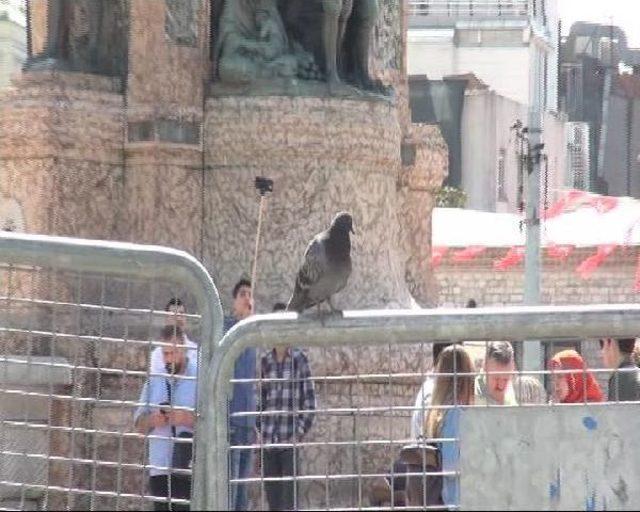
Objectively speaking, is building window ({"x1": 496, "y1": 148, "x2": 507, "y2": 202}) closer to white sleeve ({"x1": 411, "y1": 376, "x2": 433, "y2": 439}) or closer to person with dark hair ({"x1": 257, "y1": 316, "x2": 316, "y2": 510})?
person with dark hair ({"x1": 257, "y1": 316, "x2": 316, "y2": 510})

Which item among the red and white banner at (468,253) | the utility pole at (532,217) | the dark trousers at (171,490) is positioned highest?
the red and white banner at (468,253)

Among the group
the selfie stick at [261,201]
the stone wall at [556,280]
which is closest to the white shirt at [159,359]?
the selfie stick at [261,201]

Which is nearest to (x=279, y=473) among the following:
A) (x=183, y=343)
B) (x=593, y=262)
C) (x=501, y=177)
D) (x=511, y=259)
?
(x=183, y=343)

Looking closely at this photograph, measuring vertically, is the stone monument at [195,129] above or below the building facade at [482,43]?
below

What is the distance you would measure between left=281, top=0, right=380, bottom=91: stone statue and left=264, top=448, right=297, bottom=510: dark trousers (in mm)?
5235

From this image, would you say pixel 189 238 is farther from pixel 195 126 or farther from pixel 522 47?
pixel 522 47

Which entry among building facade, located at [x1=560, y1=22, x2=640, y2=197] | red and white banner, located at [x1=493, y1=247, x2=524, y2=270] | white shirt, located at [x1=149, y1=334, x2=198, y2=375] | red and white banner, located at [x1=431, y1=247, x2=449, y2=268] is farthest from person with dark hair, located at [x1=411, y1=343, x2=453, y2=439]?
building facade, located at [x1=560, y1=22, x2=640, y2=197]

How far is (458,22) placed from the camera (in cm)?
5616

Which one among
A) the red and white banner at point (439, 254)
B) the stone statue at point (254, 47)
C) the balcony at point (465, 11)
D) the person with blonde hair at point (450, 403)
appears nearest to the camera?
the person with blonde hair at point (450, 403)

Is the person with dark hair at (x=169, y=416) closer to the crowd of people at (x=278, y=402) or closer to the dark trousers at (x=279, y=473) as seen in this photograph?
the crowd of people at (x=278, y=402)

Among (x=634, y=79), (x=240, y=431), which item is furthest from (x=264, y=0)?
(x=634, y=79)

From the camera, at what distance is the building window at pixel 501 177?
51250 mm

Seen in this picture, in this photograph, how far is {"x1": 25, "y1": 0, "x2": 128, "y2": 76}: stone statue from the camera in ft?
36.7

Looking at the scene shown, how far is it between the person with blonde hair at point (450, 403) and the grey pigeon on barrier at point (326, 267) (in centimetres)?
75
